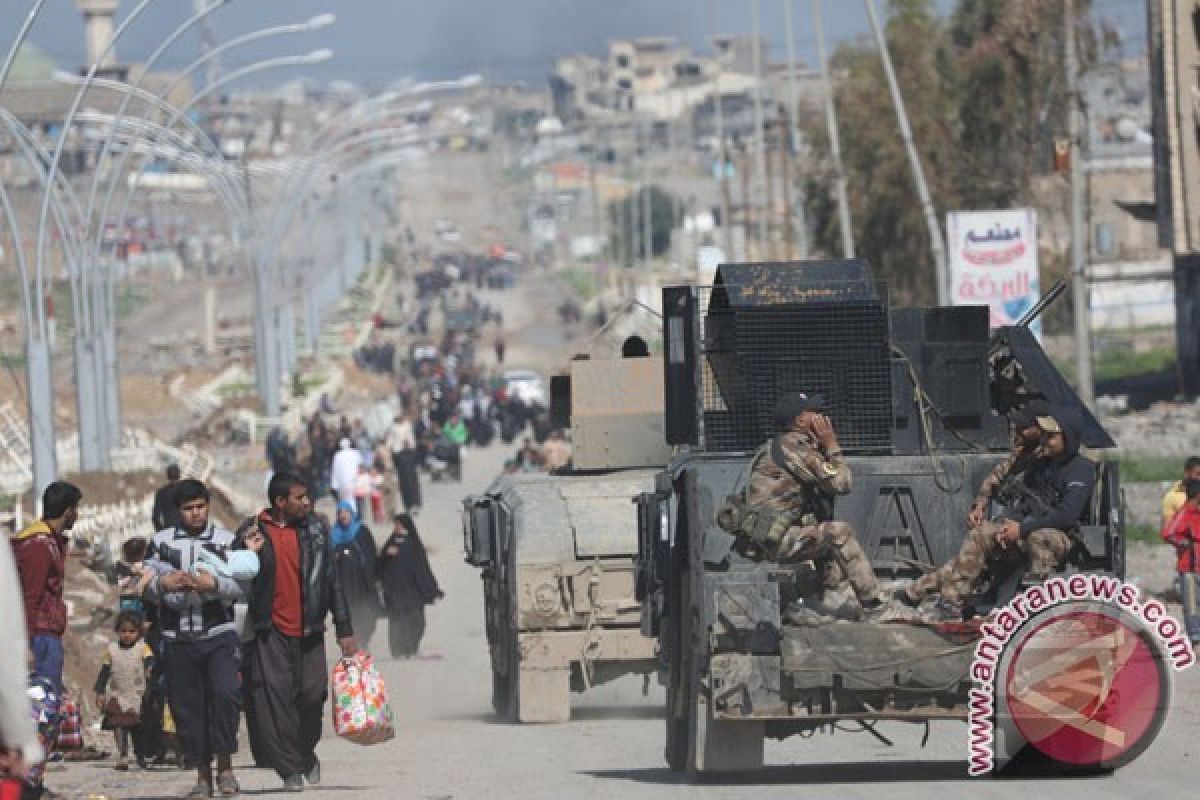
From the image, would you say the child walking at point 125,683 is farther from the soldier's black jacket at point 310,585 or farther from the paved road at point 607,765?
the soldier's black jacket at point 310,585

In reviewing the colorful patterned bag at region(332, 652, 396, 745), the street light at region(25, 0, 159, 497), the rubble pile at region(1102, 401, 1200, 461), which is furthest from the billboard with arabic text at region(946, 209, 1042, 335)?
the colorful patterned bag at region(332, 652, 396, 745)

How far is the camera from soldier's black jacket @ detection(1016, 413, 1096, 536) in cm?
1310

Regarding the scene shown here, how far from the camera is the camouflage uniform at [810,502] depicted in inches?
514

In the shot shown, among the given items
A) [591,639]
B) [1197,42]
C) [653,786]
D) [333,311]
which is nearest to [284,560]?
[653,786]

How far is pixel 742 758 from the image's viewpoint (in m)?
13.6

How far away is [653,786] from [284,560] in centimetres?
197

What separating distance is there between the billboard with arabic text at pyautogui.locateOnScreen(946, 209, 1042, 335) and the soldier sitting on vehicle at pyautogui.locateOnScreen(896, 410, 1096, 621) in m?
26.3

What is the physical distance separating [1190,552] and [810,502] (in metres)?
9.48

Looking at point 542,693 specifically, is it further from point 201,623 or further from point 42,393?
point 42,393

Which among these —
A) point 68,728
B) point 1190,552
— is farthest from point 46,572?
point 1190,552

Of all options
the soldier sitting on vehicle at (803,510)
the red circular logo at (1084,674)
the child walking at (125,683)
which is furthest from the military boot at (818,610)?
the child walking at (125,683)

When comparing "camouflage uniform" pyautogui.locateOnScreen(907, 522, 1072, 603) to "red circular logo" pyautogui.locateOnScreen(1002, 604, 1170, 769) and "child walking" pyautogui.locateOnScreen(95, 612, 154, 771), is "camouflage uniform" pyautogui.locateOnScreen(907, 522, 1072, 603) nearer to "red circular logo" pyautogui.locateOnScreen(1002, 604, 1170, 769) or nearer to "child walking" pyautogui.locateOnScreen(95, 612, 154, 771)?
"red circular logo" pyautogui.locateOnScreen(1002, 604, 1170, 769)

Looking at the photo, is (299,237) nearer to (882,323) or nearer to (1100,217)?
(1100,217)

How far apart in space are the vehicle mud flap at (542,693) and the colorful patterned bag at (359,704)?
457cm
